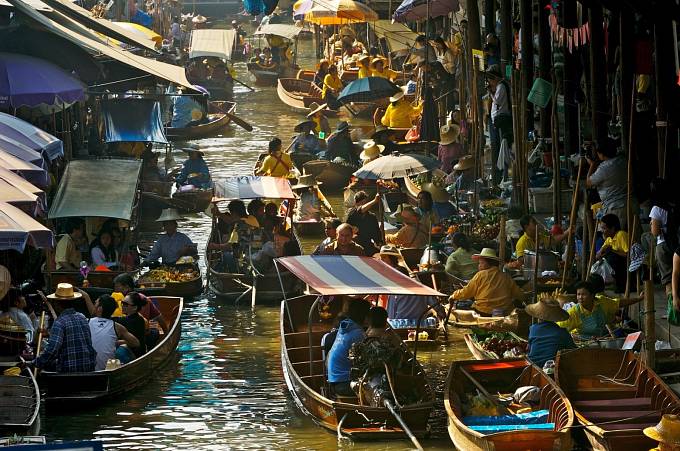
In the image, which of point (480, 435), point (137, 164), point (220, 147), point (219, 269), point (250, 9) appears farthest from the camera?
point (250, 9)

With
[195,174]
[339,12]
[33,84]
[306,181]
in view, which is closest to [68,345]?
[33,84]

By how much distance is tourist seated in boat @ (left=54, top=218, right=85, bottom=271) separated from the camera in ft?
58.0

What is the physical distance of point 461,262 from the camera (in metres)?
17.1

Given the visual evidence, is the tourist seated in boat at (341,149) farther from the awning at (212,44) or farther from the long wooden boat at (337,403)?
the awning at (212,44)

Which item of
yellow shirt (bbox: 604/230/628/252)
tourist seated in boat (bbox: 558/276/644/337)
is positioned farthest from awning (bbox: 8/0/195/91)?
tourist seated in boat (bbox: 558/276/644/337)

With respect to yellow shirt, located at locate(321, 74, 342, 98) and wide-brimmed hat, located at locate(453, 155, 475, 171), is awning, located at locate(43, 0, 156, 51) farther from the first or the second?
yellow shirt, located at locate(321, 74, 342, 98)

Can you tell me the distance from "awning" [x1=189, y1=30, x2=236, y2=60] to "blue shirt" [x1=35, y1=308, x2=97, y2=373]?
76.3 ft

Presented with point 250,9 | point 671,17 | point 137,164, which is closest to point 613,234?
point 671,17

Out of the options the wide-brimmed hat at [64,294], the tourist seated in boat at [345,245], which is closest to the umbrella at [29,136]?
the wide-brimmed hat at [64,294]

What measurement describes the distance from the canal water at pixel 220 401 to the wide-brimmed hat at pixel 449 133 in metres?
5.85

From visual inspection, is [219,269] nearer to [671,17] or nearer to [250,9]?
[671,17]

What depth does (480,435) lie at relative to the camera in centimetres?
1123

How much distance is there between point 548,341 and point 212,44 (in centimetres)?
2519

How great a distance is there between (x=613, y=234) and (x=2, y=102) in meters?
8.25
